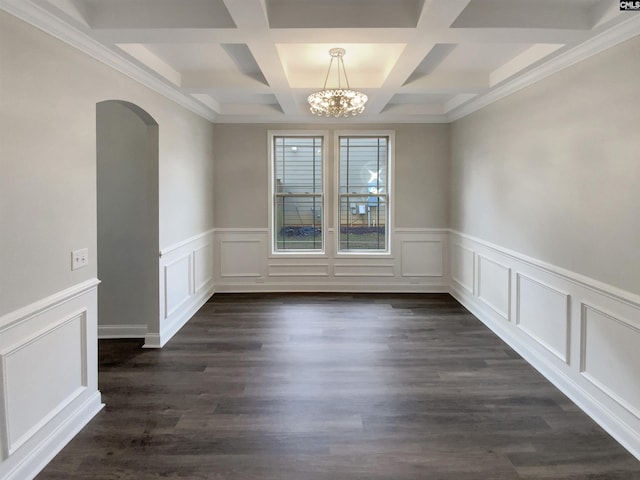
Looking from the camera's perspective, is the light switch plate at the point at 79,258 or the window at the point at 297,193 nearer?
the light switch plate at the point at 79,258

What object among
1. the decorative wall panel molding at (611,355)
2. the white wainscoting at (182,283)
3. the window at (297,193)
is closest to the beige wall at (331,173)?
the window at (297,193)

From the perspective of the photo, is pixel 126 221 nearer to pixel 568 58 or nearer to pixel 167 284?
pixel 167 284

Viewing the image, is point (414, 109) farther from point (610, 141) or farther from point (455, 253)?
point (610, 141)

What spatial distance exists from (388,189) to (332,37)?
3583 mm

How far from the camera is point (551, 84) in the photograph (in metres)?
3.29

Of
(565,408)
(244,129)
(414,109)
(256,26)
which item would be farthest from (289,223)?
(565,408)

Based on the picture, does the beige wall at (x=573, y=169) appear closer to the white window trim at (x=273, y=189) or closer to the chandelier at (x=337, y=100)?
the chandelier at (x=337, y=100)

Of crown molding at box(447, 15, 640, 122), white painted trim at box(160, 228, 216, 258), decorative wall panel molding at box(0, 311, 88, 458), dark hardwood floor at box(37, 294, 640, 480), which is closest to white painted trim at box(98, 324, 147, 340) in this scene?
Result: dark hardwood floor at box(37, 294, 640, 480)

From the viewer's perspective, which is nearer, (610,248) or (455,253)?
(610,248)

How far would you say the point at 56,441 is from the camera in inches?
93.9

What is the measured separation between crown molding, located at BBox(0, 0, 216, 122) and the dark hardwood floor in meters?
2.45

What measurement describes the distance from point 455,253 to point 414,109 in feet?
6.90

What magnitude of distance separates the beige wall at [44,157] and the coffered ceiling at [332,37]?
156 mm

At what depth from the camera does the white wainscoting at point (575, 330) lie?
2477 mm
